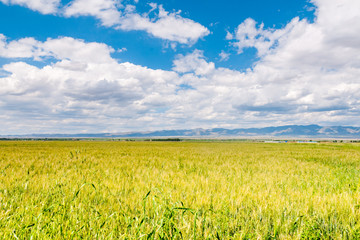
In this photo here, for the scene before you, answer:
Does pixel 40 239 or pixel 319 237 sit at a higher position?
pixel 40 239

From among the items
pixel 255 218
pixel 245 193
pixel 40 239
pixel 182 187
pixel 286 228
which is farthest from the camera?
pixel 182 187

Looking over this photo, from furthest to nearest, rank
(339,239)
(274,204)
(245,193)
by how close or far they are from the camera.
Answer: (245,193) → (274,204) → (339,239)

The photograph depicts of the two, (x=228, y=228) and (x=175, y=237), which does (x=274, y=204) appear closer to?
(x=228, y=228)

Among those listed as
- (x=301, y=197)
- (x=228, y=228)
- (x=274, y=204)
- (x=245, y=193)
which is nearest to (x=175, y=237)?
(x=228, y=228)

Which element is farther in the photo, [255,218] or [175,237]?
[255,218]

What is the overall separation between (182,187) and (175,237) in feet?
9.50

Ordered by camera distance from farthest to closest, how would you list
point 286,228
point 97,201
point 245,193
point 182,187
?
point 182,187 < point 245,193 < point 97,201 < point 286,228

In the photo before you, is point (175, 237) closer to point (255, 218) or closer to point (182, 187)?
point (255, 218)

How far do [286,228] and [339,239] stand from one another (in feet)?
1.90

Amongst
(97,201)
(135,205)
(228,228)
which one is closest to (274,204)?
(228,228)

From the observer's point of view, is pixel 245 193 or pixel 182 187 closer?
pixel 245 193

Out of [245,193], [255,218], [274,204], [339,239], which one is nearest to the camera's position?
[339,239]

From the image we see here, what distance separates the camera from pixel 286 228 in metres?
2.79

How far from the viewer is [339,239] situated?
2.54 meters
